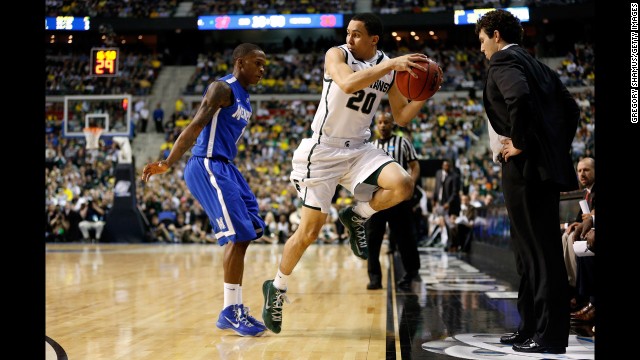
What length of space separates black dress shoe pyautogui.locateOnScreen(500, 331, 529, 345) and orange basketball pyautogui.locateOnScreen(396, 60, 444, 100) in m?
1.41

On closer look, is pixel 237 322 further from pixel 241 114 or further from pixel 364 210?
pixel 241 114

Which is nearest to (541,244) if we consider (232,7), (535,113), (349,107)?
(535,113)

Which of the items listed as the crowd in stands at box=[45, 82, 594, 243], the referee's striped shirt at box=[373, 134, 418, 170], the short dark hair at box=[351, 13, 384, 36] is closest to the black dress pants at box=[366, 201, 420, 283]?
the referee's striped shirt at box=[373, 134, 418, 170]

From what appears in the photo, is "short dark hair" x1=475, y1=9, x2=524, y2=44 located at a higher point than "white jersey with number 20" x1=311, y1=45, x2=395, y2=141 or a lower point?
higher

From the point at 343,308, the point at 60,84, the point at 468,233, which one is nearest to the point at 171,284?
the point at 343,308

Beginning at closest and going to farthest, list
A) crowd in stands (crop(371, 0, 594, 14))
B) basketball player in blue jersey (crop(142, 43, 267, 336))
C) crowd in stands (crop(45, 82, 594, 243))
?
basketball player in blue jersey (crop(142, 43, 267, 336)) → crowd in stands (crop(45, 82, 594, 243)) → crowd in stands (crop(371, 0, 594, 14))

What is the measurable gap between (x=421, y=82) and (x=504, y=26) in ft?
1.86

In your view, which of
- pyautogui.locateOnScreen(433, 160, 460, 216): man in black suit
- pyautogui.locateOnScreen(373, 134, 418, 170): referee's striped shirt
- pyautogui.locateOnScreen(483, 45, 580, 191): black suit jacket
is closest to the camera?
pyautogui.locateOnScreen(483, 45, 580, 191): black suit jacket

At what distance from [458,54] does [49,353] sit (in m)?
28.1

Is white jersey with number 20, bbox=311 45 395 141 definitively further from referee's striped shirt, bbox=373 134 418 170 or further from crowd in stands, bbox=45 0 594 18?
crowd in stands, bbox=45 0 594 18

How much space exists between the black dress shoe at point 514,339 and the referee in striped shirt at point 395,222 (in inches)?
121

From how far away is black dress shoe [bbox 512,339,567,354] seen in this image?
3418 millimetres

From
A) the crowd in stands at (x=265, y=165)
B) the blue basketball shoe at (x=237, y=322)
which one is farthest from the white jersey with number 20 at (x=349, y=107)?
the crowd in stands at (x=265, y=165)

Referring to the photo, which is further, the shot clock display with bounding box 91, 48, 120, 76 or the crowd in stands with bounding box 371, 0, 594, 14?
the crowd in stands with bounding box 371, 0, 594, 14
